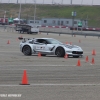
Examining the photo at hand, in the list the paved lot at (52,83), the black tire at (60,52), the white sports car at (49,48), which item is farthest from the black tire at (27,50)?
the paved lot at (52,83)

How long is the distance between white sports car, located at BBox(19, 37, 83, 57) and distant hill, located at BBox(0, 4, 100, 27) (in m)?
85.4

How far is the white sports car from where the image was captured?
2916cm

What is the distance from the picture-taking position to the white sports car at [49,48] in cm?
2916

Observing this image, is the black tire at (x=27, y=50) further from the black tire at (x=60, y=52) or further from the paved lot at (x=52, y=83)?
the paved lot at (x=52, y=83)

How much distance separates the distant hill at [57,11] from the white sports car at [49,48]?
8537cm

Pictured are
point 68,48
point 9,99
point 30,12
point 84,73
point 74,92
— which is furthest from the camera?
point 30,12

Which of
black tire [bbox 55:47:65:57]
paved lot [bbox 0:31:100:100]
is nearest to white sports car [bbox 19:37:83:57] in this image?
black tire [bbox 55:47:65:57]

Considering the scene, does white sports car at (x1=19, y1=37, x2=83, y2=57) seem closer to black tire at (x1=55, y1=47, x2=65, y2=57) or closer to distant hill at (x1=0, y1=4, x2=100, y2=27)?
black tire at (x1=55, y1=47, x2=65, y2=57)

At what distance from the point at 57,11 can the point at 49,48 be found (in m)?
103

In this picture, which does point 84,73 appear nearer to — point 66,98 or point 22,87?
point 22,87

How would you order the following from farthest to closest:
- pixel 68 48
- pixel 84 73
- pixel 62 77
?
pixel 68 48
pixel 84 73
pixel 62 77

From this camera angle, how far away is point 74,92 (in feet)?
45.0

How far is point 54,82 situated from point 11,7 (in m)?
128

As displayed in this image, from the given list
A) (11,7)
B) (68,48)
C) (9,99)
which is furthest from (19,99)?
(11,7)
